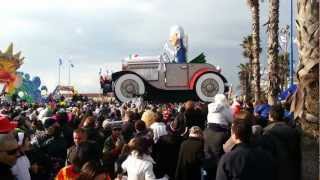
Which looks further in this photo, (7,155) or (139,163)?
(139,163)

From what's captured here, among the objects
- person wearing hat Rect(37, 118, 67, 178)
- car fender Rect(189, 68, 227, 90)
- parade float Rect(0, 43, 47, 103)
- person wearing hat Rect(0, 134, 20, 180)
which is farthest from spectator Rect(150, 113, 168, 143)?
parade float Rect(0, 43, 47, 103)

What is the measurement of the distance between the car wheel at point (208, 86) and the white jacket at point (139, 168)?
546 inches

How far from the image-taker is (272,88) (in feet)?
67.1

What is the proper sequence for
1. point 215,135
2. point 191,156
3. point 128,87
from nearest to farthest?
point 215,135 → point 191,156 → point 128,87

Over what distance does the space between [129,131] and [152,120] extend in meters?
1.19

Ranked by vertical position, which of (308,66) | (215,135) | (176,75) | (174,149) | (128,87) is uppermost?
(176,75)

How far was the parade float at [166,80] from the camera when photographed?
72.5 feet

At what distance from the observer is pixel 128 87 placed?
2230cm

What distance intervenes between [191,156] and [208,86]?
1305cm

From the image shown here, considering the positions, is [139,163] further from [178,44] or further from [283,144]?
[178,44]

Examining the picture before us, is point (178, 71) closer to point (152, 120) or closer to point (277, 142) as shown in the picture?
point (152, 120)

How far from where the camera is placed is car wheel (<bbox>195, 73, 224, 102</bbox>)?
21766 mm

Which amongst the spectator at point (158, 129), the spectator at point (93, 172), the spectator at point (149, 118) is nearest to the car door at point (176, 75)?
the spectator at point (149, 118)

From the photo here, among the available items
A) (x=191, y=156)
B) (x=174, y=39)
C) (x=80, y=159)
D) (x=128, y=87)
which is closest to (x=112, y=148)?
(x=191, y=156)
